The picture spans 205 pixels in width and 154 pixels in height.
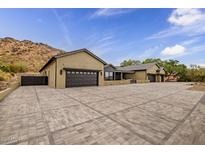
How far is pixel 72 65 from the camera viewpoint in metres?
15.4

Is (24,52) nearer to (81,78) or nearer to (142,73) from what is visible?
(81,78)

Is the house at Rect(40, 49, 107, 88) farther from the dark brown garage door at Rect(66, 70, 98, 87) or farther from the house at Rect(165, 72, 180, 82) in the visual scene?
the house at Rect(165, 72, 180, 82)

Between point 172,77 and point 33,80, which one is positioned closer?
point 33,80

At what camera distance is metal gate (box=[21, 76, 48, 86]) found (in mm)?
19000

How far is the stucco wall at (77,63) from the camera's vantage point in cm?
1452

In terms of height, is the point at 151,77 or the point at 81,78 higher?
the point at 151,77

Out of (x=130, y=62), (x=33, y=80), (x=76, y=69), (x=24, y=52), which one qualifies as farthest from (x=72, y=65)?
(x=24, y=52)

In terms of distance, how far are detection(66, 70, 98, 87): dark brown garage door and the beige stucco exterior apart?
562 millimetres

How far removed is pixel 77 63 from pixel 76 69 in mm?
793

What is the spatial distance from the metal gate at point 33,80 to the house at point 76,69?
15.3 ft

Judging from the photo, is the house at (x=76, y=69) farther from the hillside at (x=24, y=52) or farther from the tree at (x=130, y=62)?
the hillside at (x=24, y=52)

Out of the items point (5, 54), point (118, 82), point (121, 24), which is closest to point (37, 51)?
point (5, 54)
